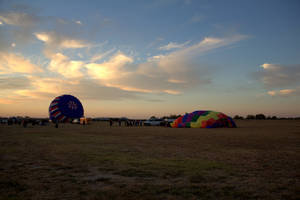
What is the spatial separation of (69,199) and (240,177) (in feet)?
13.9

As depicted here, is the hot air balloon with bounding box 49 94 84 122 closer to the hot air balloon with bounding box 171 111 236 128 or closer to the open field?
the hot air balloon with bounding box 171 111 236 128

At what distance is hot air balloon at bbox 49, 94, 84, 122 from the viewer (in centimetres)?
4519

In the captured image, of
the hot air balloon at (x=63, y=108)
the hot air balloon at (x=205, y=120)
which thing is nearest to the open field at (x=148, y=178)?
the hot air balloon at (x=205, y=120)

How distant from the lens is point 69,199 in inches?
170

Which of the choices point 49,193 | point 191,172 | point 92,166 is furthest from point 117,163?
point 49,193

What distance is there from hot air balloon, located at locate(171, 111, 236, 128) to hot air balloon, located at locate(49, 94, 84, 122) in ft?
75.8

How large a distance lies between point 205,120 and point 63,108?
27919 mm

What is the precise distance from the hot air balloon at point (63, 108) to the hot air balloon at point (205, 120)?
2311 centimetres

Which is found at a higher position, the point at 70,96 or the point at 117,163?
the point at 70,96

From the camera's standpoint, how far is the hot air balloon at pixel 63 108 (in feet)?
148

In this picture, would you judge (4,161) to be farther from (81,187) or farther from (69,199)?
(69,199)

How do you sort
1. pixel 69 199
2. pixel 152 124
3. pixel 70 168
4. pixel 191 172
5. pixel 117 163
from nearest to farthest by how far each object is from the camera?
pixel 69 199
pixel 191 172
pixel 70 168
pixel 117 163
pixel 152 124

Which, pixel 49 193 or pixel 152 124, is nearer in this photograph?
pixel 49 193

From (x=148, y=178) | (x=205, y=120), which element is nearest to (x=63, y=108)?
(x=205, y=120)
